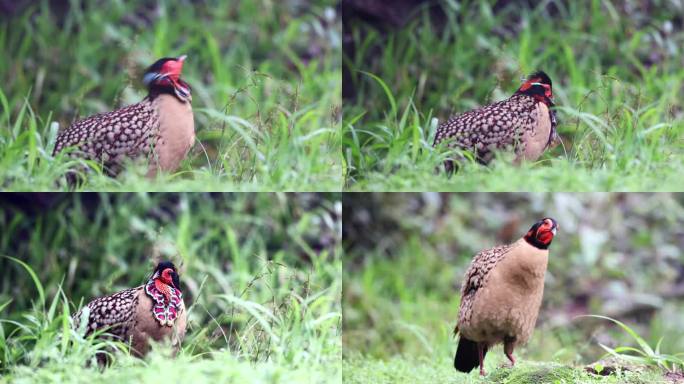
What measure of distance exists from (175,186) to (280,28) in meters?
0.75

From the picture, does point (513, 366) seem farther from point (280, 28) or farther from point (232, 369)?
point (280, 28)

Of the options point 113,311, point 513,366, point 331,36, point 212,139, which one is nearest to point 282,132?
point 212,139

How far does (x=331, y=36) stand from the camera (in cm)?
371

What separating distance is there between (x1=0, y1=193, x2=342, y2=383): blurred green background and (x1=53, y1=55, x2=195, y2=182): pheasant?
28cm

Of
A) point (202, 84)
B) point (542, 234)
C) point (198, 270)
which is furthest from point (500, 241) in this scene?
point (202, 84)

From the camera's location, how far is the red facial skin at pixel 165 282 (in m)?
3.24

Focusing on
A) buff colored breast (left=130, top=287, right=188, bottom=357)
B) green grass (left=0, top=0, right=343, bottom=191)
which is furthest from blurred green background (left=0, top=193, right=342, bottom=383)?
green grass (left=0, top=0, right=343, bottom=191)

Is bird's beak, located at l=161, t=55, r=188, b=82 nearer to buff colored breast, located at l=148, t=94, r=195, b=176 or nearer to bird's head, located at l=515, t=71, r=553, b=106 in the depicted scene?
buff colored breast, located at l=148, t=94, r=195, b=176

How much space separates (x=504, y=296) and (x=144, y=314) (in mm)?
1042

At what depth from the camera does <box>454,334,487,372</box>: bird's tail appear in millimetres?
3223

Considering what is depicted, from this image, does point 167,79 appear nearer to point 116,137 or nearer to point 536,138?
point 116,137

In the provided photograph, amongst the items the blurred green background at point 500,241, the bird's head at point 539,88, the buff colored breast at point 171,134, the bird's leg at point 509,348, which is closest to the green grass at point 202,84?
the buff colored breast at point 171,134

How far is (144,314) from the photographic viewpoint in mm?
3182

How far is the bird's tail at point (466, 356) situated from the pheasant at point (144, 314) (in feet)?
2.71
